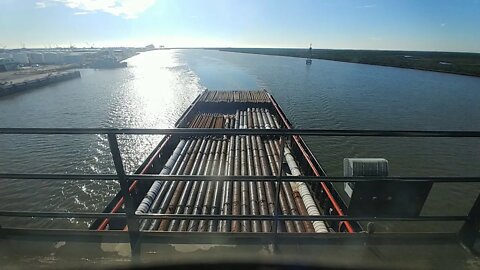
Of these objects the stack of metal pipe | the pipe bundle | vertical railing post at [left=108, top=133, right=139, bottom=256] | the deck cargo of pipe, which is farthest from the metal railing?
the pipe bundle

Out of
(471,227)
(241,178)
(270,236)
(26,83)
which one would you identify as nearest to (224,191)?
(270,236)

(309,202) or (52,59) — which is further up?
(309,202)

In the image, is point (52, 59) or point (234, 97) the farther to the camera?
point (52, 59)

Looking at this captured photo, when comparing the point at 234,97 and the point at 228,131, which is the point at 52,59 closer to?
the point at 234,97

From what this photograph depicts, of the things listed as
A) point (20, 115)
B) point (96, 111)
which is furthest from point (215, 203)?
point (20, 115)

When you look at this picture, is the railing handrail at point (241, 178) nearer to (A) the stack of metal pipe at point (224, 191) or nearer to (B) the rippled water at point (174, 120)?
(A) the stack of metal pipe at point (224, 191)

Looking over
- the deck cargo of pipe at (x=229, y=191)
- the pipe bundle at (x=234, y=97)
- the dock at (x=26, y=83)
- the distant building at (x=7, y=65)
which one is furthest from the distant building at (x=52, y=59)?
the deck cargo of pipe at (x=229, y=191)

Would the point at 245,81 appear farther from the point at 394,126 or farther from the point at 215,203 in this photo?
the point at 215,203
